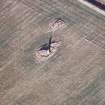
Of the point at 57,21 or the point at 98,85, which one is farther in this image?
the point at 57,21

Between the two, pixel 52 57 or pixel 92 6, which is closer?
pixel 52 57

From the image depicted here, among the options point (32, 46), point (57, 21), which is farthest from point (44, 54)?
point (57, 21)

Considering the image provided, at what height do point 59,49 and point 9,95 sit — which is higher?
point 59,49

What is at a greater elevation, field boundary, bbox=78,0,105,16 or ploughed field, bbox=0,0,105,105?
field boundary, bbox=78,0,105,16

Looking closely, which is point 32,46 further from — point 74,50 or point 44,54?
point 74,50

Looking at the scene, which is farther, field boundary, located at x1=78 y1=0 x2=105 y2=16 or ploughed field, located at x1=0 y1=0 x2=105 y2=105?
field boundary, located at x1=78 y1=0 x2=105 y2=16

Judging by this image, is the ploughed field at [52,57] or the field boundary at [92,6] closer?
the ploughed field at [52,57]

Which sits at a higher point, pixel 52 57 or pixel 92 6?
pixel 92 6

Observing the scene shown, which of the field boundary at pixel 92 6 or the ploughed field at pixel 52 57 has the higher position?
the field boundary at pixel 92 6
